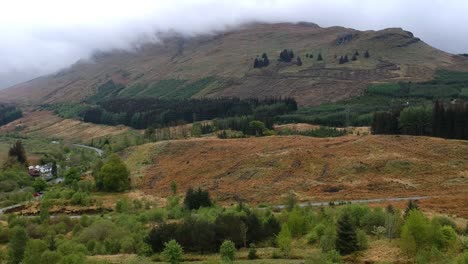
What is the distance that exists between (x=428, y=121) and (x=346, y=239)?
93.3m

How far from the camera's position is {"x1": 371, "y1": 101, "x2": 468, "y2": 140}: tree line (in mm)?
123994

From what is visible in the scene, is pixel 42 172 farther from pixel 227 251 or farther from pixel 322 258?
pixel 322 258

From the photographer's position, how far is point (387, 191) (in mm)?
90812

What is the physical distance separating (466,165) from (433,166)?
6031 millimetres

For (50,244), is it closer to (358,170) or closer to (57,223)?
(57,223)

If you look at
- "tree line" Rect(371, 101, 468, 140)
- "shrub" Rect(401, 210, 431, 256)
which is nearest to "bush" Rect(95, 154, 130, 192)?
"tree line" Rect(371, 101, 468, 140)

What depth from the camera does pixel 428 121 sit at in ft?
436

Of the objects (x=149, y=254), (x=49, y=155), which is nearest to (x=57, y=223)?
(x=149, y=254)

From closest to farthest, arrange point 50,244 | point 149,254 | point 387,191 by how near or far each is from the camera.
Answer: point 149,254, point 50,244, point 387,191

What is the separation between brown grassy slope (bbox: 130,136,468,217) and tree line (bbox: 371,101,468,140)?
46.1 ft

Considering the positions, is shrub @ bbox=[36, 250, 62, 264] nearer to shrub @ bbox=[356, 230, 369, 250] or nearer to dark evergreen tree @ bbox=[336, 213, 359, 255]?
dark evergreen tree @ bbox=[336, 213, 359, 255]

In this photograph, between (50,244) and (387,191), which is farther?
(387,191)

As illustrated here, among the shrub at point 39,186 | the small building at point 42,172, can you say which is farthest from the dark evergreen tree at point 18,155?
the shrub at point 39,186

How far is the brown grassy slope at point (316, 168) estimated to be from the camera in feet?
305
